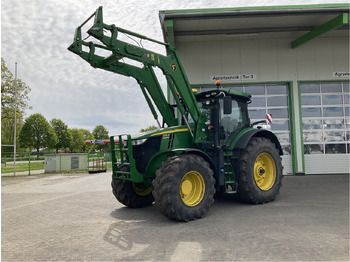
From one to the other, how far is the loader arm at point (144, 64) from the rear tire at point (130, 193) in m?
1.71

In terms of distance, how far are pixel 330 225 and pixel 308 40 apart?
8.97m

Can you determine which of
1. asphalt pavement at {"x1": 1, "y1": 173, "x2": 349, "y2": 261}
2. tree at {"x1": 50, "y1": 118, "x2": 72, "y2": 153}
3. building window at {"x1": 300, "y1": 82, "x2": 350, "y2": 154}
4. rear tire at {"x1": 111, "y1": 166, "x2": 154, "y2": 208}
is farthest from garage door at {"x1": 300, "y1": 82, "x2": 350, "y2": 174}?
tree at {"x1": 50, "y1": 118, "x2": 72, "y2": 153}

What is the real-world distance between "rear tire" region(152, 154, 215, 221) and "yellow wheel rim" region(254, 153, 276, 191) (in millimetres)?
1664

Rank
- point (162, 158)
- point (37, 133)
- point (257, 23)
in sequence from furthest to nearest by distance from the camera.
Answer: point (37, 133)
point (257, 23)
point (162, 158)

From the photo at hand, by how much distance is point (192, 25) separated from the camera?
1091 cm

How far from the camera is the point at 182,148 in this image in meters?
6.26

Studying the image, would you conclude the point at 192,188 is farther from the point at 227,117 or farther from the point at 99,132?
the point at 99,132

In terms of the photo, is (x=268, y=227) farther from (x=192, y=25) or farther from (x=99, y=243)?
(x=192, y=25)

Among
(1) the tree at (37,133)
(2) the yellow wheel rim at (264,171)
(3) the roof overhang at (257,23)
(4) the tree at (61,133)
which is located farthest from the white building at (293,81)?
(4) the tree at (61,133)

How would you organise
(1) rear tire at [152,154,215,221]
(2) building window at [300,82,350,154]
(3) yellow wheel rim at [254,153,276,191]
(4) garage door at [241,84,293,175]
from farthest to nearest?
(4) garage door at [241,84,293,175]
(2) building window at [300,82,350,154]
(3) yellow wheel rim at [254,153,276,191]
(1) rear tire at [152,154,215,221]

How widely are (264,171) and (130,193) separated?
10.4 feet

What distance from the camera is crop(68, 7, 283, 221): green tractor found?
5242 millimetres

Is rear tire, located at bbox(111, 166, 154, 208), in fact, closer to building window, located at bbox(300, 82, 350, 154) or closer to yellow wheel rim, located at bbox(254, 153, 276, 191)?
yellow wheel rim, located at bbox(254, 153, 276, 191)

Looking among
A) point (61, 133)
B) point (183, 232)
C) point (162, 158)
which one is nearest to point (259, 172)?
point (162, 158)
